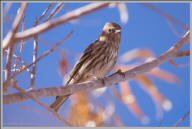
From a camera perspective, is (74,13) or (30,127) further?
(30,127)

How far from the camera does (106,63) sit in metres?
2.83

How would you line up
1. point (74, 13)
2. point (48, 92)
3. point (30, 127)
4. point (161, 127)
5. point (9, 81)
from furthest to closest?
point (161, 127) < point (30, 127) < point (48, 92) < point (9, 81) < point (74, 13)

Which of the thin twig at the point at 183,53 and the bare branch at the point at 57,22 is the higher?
the bare branch at the point at 57,22

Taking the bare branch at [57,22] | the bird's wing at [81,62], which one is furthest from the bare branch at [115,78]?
the bird's wing at [81,62]

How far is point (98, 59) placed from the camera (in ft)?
9.34

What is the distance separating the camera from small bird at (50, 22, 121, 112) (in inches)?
110

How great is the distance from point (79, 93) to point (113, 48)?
54.7 inches

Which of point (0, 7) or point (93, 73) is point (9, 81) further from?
point (93, 73)

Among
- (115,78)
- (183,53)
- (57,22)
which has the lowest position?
(115,78)

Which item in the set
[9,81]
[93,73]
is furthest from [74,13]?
[93,73]

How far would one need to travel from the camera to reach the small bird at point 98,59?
110 inches

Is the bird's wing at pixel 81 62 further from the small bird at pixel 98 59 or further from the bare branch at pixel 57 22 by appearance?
the bare branch at pixel 57 22

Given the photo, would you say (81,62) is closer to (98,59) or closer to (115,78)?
(98,59)

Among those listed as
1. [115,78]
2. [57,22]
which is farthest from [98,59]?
[57,22]
